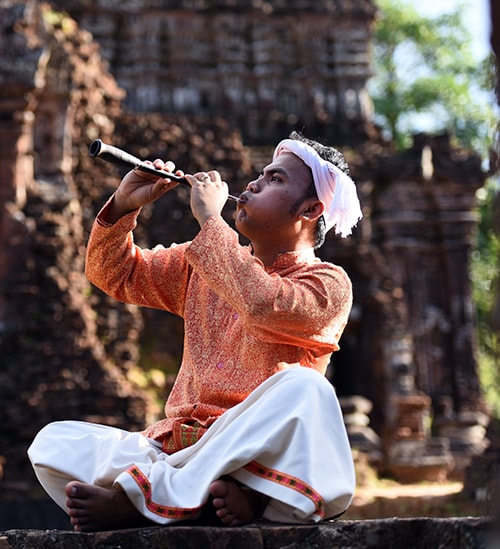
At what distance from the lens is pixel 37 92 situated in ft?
30.3

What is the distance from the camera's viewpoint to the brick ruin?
8.96 meters

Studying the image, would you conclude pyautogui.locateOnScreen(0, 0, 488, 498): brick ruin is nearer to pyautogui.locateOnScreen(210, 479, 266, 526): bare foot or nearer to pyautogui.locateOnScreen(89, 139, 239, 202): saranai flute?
pyautogui.locateOnScreen(89, 139, 239, 202): saranai flute

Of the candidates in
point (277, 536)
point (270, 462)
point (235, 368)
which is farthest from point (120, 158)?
point (277, 536)

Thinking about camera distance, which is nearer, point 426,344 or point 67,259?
point 67,259

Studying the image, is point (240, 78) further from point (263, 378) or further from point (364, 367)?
point (263, 378)

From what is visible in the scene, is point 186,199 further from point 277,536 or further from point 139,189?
point 277,536

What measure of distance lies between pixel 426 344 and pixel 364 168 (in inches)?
96.8

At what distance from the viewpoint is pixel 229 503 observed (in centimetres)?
284

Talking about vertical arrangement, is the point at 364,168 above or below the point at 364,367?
above

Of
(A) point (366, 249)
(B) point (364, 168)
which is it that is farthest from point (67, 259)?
(B) point (364, 168)

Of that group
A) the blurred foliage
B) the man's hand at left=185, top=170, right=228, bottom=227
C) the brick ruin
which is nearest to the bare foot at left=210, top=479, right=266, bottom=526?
the man's hand at left=185, top=170, right=228, bottom=227

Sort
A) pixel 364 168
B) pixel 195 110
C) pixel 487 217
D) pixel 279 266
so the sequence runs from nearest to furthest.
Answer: pixel 279 266 → pixel 364 168 → pixel 195 110 → pixel 487 217

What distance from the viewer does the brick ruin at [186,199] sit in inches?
353

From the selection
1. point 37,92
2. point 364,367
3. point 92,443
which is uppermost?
point 37,92
